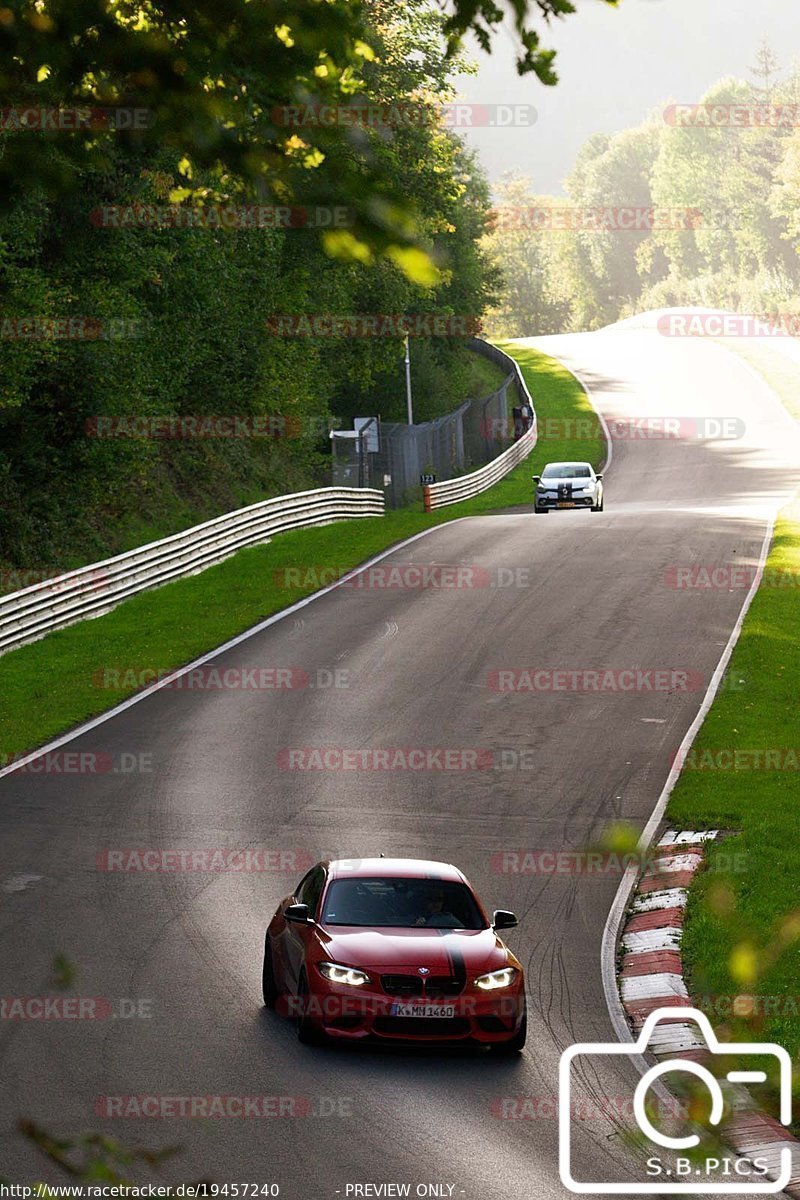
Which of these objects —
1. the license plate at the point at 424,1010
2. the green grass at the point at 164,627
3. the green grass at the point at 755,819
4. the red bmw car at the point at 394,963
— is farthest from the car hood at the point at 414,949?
the green grass at the point at 164,627

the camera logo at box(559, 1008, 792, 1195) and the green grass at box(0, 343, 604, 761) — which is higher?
the camera logo at box(559, 1008, 792, 1195)

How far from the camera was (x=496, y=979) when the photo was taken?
36.7 ft

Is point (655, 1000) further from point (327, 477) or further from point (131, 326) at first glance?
point (327, 477)

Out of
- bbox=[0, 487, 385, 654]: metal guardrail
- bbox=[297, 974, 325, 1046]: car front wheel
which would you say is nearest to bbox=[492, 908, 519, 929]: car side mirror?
bbox=[297, 974, 325, 1046]: car front wheel

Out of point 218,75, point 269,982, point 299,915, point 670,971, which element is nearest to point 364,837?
point 670,971

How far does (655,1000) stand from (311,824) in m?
5.81

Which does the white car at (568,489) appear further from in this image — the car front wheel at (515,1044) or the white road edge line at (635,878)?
the car front wheel at (515,1044)

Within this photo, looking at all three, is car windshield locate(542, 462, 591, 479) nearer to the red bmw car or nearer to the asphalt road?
the asphalt road

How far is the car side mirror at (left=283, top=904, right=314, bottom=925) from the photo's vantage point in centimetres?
1165

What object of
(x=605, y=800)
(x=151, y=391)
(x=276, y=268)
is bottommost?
(x=605, y=800)

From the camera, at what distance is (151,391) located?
40.6 meters

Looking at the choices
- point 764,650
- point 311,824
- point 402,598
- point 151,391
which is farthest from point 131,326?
point 311,824

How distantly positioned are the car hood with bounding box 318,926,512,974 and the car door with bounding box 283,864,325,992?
15 centimetres

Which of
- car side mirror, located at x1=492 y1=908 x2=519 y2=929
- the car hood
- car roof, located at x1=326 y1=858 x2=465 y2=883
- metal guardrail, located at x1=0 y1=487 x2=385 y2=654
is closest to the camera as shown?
the car hood
